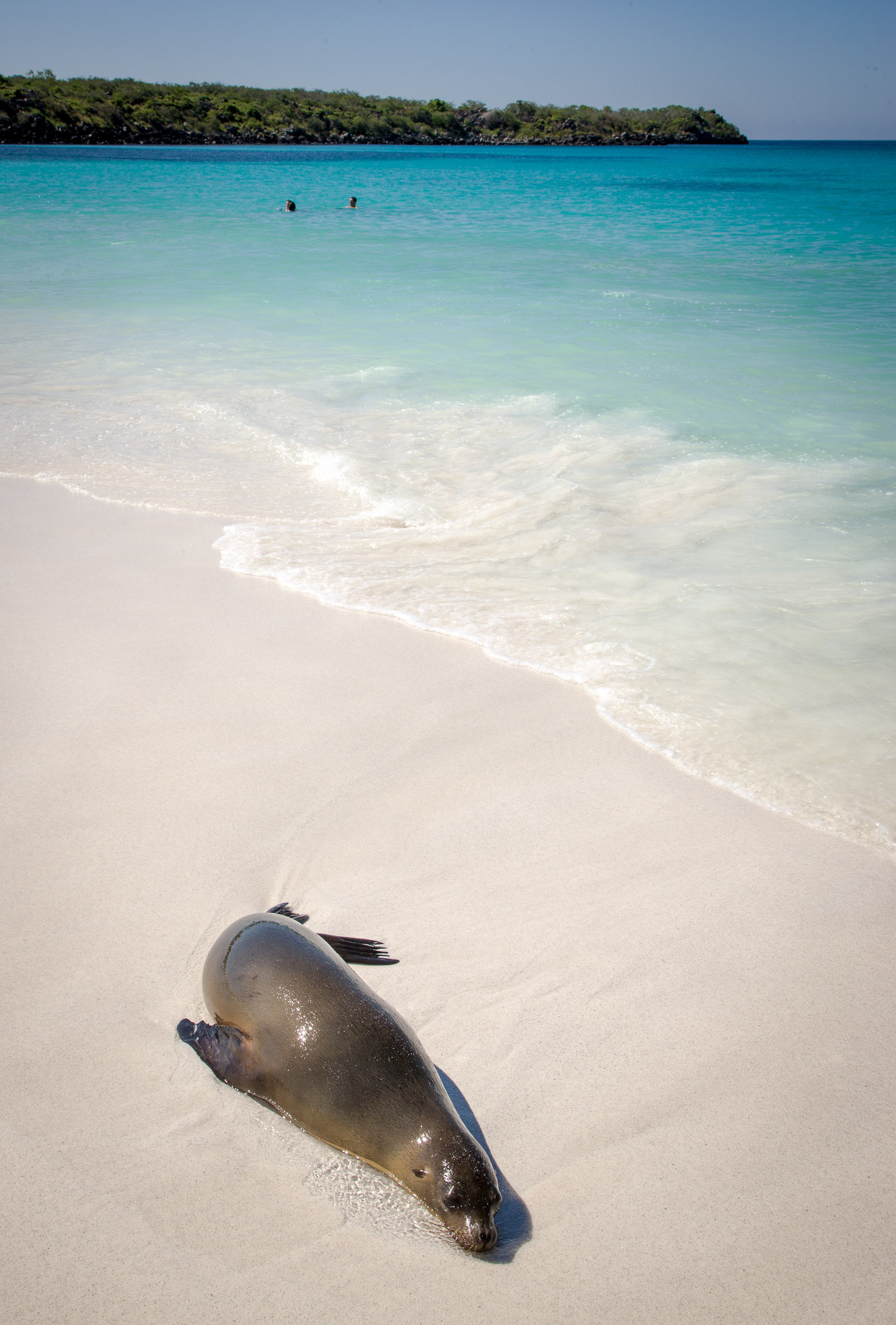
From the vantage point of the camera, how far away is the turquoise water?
423cm

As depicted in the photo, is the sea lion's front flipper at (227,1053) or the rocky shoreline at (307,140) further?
the rocky shoreline at (307,140)

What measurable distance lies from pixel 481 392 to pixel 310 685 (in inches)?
237

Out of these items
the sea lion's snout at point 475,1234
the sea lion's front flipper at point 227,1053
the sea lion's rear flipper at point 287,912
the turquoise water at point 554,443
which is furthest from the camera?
the turquoise water at point 554,443

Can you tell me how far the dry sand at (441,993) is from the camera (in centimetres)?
186

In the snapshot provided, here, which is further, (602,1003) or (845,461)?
(845,461)

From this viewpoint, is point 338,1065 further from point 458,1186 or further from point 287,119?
point 287,119

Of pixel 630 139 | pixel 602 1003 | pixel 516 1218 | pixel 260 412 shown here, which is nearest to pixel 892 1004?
pixel 602 1003

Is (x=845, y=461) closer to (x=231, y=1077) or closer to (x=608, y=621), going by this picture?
(x=608, y=621)

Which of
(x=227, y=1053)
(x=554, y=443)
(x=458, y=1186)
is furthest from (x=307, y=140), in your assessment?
(x=458, y=1186)

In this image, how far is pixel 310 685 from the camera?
4000 millimetres

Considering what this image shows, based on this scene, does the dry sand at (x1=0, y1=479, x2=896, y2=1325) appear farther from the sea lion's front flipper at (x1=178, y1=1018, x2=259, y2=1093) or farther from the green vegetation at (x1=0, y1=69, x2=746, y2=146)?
the green vegetation at (x1=0, y1=69, x2=746, y2=146)

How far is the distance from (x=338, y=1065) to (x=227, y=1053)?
1.15 feet

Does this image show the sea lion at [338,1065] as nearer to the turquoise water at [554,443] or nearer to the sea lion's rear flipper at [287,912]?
the sea lion's rear flipper at [287,912]

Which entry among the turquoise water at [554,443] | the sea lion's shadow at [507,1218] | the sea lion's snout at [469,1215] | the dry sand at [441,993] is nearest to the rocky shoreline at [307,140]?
the turquoise water at [554,443]
